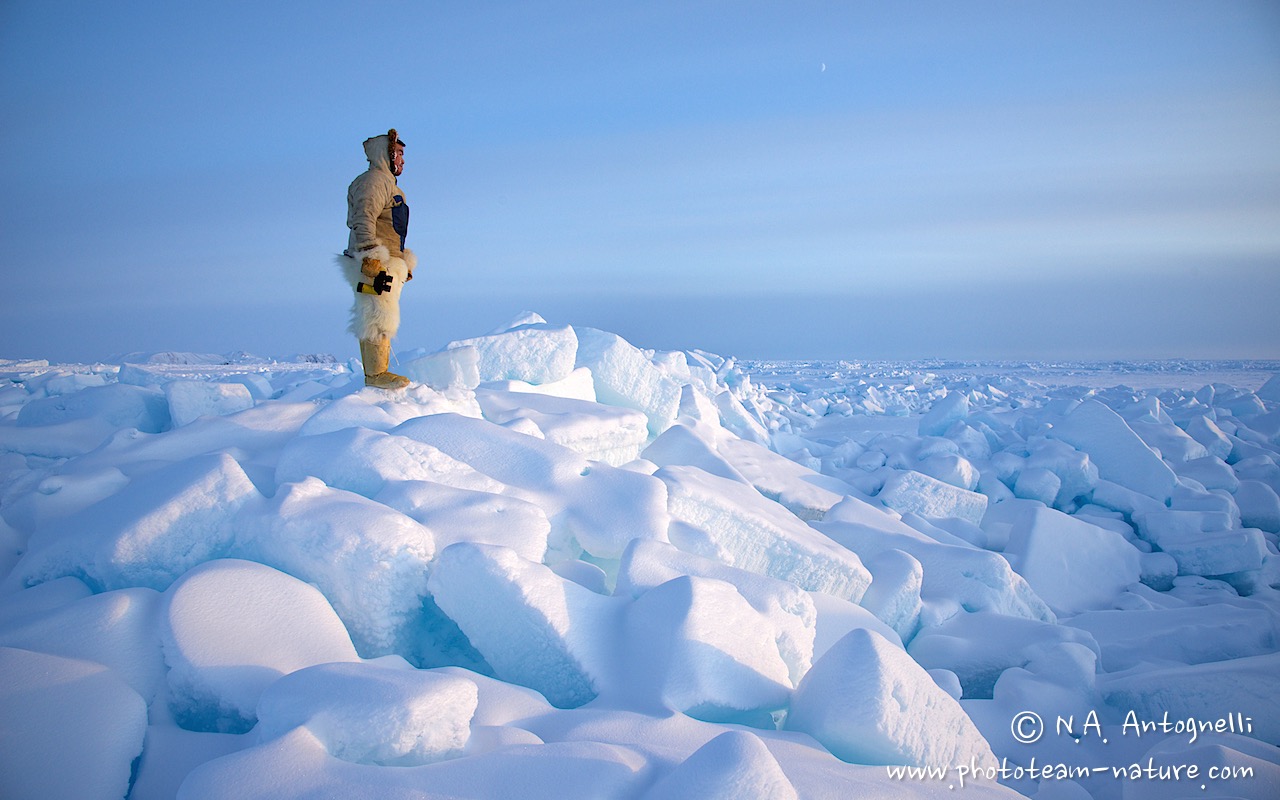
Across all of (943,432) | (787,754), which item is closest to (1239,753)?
(787,754)

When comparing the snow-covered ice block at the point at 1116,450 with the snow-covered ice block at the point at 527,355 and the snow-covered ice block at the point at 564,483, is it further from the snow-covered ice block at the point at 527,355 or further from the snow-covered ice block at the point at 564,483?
the snow-covered ice block at the point at 564,483

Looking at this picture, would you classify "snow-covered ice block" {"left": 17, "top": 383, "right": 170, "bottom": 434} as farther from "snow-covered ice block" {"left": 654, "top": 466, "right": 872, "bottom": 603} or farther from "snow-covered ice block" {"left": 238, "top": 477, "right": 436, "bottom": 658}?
"snow-covered ice block" {"left": 654, "top": 466, "right": 872, "bottom": 603}

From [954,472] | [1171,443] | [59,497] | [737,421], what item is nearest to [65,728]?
[59,497]

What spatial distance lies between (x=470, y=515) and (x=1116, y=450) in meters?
6.77

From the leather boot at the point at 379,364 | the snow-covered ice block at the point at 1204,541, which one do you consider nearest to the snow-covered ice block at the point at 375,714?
the leather boot at the point at 379,364

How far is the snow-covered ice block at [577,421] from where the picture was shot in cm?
406

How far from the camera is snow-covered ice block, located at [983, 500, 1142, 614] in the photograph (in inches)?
180

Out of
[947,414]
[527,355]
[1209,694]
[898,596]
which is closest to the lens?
[1209,694]

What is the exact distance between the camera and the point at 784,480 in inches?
211

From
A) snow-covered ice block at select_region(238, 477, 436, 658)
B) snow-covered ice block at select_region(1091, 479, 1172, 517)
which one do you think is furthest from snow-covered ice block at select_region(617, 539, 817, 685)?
snow-covered ice block at select_region(1091, 479, 1172, 517)

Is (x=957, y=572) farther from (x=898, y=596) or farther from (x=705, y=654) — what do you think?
(x=705, y=654)

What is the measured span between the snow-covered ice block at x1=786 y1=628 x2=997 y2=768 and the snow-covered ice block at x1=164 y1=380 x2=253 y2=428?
11.9 feet

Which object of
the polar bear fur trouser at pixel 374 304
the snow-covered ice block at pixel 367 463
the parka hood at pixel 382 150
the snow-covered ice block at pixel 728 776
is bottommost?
the snow-covered ice block at pixel 728 776

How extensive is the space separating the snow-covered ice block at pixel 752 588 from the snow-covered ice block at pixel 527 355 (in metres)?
2.76
